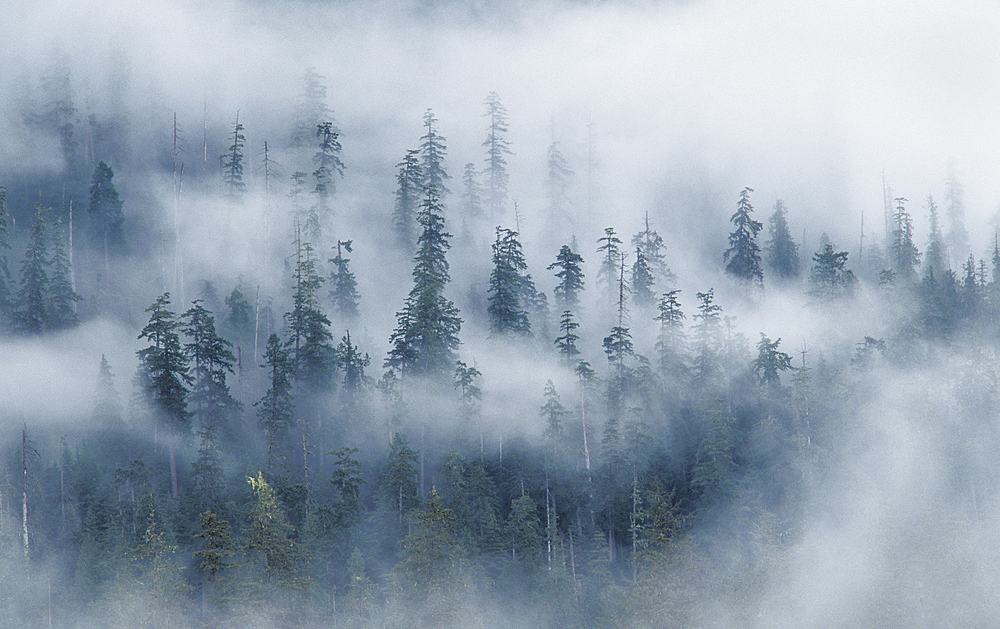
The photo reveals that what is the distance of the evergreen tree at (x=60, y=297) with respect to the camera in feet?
270

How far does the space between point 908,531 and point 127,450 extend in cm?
5267

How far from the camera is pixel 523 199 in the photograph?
11406cm

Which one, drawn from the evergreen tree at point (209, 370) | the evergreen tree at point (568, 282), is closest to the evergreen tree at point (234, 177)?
the evergreen tree at point (209, 370)

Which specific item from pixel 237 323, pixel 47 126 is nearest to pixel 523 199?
pixel 237 323

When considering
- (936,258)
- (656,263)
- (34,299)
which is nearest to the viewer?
(34,299)

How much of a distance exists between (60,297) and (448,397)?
36.4 meters

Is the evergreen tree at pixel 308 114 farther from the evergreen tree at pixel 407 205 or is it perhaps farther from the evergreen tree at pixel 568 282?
the evergreen tree at pixel 568 282

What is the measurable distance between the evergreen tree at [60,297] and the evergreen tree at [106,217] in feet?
25.3

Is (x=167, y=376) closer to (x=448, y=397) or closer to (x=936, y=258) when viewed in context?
(x=448, y=397)

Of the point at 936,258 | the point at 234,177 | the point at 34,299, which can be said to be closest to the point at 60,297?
the point at 34,299

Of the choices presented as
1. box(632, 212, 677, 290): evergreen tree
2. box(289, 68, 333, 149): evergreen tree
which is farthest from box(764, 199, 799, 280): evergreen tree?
box(289, 68, 333, 149): evergreen tree

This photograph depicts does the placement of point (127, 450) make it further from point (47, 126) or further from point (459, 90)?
point (459, 90)

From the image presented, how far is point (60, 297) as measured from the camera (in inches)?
3248

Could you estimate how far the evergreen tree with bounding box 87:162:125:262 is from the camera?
9375cm
